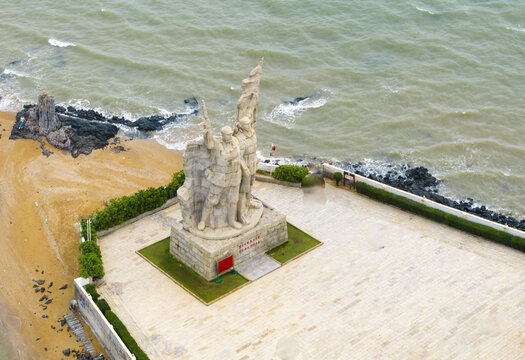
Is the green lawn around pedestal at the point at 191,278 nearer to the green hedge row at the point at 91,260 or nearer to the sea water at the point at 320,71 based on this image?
the green hedge row at the point at 91,260

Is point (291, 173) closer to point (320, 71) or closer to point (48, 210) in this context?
point (48, 210)

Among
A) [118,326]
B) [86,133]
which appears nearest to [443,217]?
[118,326]

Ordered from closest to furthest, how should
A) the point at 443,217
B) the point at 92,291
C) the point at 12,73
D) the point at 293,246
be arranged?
the point at 92,291 → the point at 293,246 → the point at 443,217 → the point at 12,73

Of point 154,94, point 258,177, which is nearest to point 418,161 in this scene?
point 258,177

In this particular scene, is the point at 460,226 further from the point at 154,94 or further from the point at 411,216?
the point at 154,94

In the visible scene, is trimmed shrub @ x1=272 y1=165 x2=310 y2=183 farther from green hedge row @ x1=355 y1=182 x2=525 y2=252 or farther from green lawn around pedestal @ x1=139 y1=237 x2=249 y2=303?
green lawn around pedestal @ x1=139 y1=237 x2=249 y2=303

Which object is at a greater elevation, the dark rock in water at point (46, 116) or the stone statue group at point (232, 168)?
the stone statue group at point (232, 168)

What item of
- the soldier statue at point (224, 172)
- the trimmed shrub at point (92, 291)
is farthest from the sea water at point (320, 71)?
the trimmed shrub at point (92, 291)
